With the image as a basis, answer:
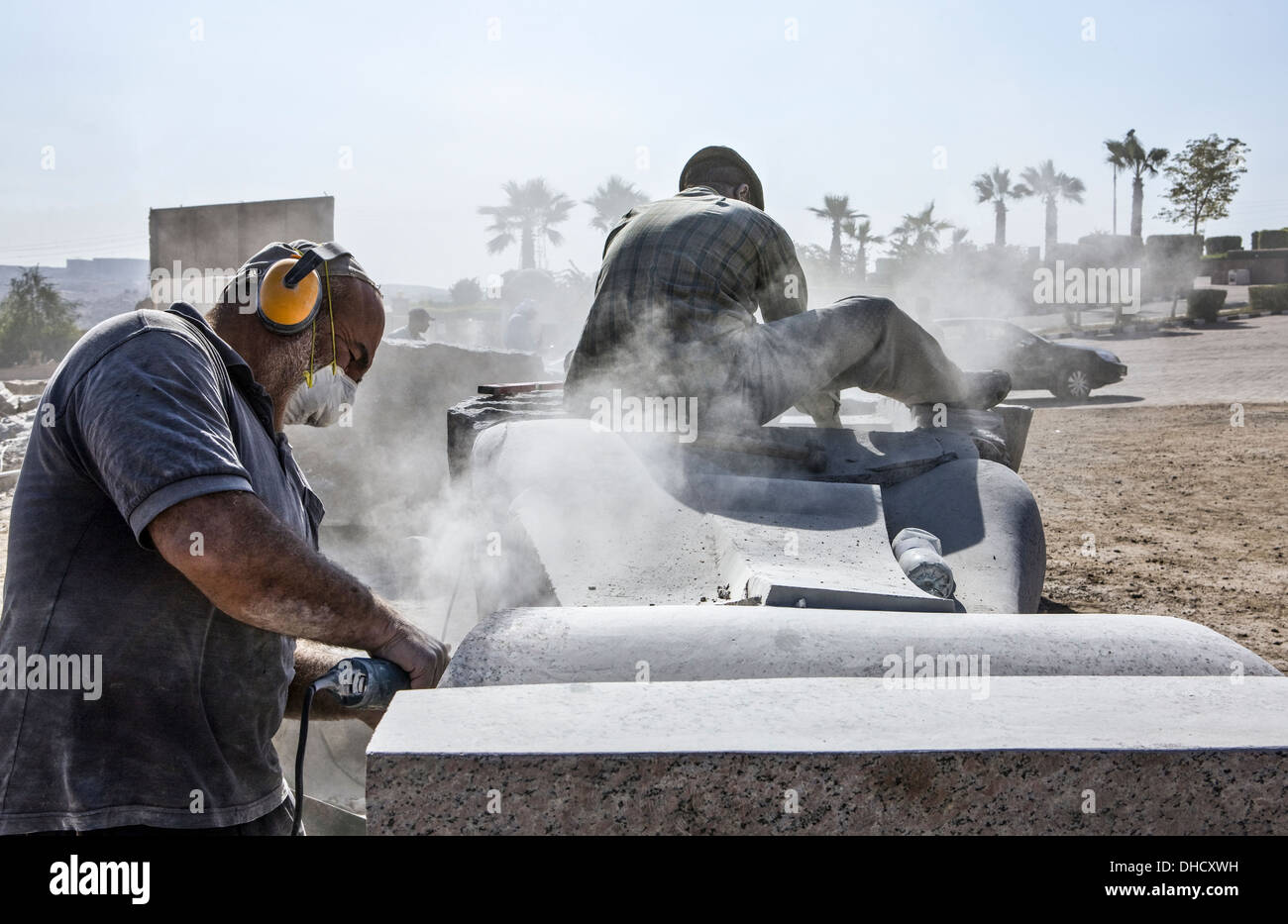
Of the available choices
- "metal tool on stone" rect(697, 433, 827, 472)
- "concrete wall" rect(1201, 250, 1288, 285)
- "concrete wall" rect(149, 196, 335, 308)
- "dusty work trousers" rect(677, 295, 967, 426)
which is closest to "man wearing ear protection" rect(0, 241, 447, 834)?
"metal tool on stone" rect(697, 433, 827, 472)

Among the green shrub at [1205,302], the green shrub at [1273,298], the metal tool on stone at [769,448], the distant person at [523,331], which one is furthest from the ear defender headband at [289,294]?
the green shrub at [1273,298]

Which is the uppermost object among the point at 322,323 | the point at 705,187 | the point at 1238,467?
the point at 705,187

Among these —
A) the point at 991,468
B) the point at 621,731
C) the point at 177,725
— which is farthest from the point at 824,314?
the point at 177,725

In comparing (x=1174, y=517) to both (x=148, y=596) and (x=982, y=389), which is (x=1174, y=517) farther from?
(x=148, y=596)

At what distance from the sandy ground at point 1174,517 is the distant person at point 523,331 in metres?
7.55

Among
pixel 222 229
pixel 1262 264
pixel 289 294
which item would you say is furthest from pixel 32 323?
pixel 1262 264

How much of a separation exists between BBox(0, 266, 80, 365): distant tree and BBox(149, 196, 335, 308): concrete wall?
668 inches

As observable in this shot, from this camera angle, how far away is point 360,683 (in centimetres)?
179

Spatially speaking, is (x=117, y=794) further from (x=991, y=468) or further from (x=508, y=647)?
(x=991, y=468)

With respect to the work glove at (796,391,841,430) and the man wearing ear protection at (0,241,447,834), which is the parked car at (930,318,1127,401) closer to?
the work glove at (796,391,841,430)

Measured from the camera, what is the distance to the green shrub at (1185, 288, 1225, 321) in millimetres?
25062

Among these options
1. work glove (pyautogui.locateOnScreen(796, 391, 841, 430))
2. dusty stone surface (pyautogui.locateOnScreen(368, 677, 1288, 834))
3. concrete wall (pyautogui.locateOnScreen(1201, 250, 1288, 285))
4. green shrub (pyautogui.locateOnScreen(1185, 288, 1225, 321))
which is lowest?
dusty stone surface (pyautogui.locateOnScreen(368, 677, 1288, 834))

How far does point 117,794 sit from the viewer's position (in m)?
1.61
